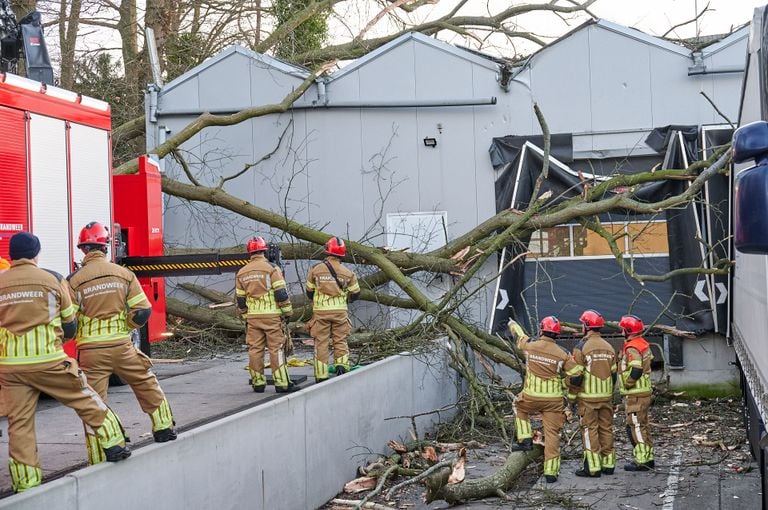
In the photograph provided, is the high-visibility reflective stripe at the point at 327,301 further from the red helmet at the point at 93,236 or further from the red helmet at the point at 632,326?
the red helmet at the point at 93,236

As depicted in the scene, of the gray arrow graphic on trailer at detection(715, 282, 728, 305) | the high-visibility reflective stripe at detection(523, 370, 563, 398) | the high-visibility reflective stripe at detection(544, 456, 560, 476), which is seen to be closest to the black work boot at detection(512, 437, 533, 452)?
the high-visibility reflective stripe at detection(544, 456, 560, 476)

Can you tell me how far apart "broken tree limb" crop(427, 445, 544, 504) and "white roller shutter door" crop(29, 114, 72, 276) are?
12.4 ft

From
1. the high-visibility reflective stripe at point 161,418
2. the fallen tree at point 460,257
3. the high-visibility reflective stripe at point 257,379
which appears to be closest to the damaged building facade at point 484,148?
the fallen tree at point 460,257

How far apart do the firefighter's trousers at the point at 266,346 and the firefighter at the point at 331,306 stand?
70 cm

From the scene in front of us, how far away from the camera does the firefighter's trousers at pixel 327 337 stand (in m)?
10.1

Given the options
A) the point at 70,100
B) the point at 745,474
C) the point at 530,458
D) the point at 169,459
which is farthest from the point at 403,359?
the point at 169,459

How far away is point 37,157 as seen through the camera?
27.4 ft

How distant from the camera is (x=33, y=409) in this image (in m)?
5.57

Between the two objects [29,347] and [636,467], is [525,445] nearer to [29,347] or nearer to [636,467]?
[636,467]

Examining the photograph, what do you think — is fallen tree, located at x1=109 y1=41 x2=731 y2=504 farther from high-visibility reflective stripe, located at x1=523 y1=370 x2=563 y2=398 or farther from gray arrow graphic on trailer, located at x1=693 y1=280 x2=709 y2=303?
high-visibility reflective stripe, located at x1=523 y1=370 x2=563 y2=398

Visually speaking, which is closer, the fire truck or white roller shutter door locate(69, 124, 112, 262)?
the fire truck

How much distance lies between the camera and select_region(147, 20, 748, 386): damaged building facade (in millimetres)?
14195

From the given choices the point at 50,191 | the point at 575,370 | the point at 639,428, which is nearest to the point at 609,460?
the point at 639,428

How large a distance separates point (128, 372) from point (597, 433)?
5.35 meters
